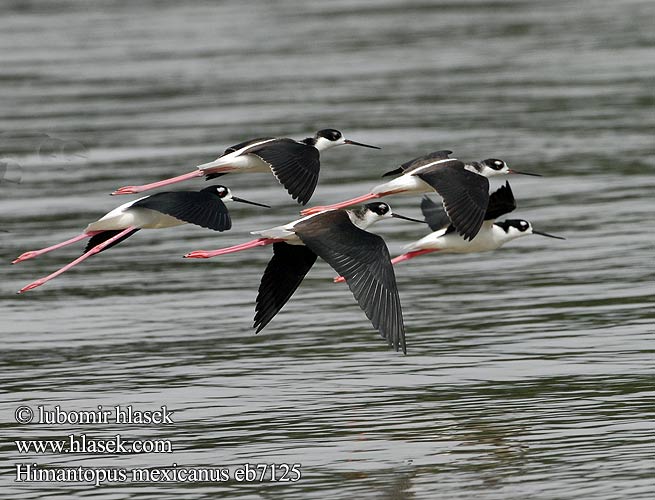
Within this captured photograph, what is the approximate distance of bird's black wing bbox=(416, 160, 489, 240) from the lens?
37.8 ft

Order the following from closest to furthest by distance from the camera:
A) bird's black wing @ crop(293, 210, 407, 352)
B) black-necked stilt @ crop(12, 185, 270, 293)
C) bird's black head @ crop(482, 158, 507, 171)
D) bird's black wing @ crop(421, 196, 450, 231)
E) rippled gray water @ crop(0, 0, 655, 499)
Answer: rippled gray water @ crop(0, 0, 655, 499) < bird's black wing @ crop(293, 210, 407, 352) < black-necked stilt @ crop(12, 185, 270, 293) < bird's black head @ crop(482, 158, 507, 171) < bird's black wing @ crop(421, 196, 450, 231)

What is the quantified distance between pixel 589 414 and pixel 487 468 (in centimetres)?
110

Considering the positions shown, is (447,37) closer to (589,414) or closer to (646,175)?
(646,175)

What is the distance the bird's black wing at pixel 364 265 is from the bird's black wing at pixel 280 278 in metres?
0.53

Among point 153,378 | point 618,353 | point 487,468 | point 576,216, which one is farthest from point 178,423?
point 576,216

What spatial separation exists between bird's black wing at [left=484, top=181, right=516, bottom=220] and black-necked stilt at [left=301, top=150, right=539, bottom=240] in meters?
0.17

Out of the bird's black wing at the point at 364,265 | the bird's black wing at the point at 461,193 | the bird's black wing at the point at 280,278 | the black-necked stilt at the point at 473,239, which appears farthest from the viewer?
the black-necked stilt at the point at 473,239

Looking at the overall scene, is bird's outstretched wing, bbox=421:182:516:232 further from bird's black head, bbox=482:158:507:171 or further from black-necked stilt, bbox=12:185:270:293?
black-necked stilt, bbox=12:185:270:293

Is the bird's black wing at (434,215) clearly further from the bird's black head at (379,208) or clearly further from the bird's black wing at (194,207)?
the bird's black wing at (194,207)

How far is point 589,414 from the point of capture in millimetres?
10422

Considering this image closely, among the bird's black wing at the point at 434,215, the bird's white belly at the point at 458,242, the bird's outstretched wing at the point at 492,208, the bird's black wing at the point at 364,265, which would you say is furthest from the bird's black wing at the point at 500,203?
the bird's black wing at the point at 364,265

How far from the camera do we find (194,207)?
1159cm

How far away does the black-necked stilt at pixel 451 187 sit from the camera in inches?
454

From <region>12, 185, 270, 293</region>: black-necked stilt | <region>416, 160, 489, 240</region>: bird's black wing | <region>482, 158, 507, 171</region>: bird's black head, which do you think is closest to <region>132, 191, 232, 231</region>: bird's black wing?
<region>12, 185, 270, 293</region>: black-necked stilt
